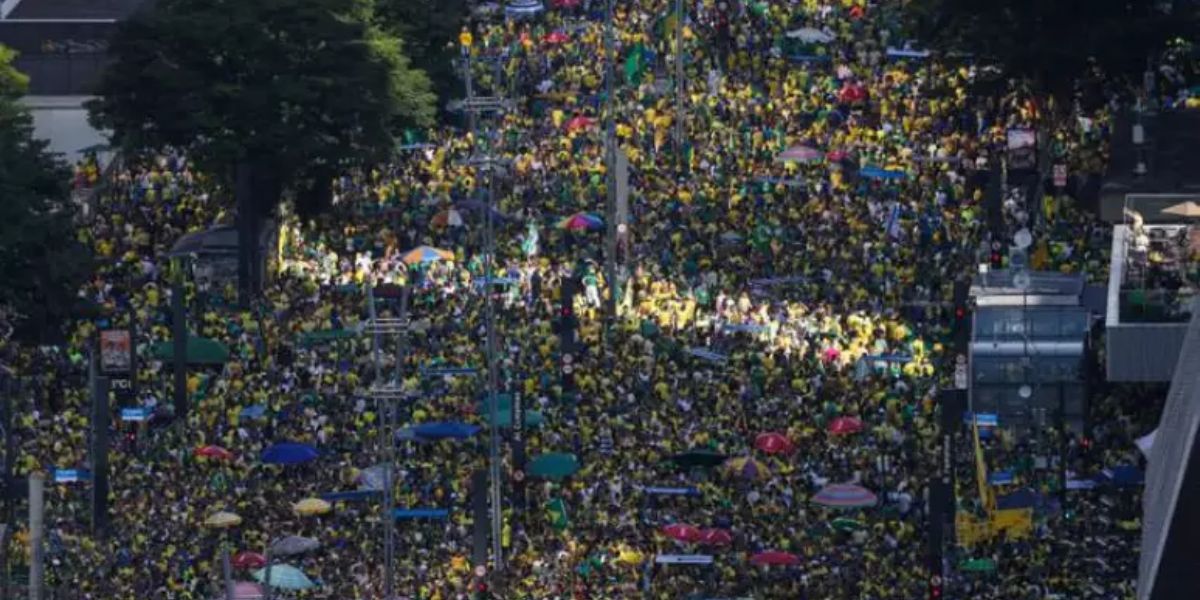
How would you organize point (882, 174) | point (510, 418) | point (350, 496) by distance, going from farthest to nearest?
point (882, 174) < point (510, 418) < point (350, 496)

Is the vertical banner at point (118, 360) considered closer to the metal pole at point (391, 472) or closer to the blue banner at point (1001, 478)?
the metal pole at point (391, 472)

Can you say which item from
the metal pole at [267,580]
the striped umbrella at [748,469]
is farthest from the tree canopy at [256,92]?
the metal pole at [267,580]

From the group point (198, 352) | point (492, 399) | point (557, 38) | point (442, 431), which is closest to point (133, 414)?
point (198, 352)

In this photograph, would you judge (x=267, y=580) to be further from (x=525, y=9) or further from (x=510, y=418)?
(x=525, y=9)

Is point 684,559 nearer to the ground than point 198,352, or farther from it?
nearer to the ground

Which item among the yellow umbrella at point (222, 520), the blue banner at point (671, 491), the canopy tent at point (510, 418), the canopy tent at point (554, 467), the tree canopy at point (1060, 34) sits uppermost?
the tree canopy at point (1060, 34)

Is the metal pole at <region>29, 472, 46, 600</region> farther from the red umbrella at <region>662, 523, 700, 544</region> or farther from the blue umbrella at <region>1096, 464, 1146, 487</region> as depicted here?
the blue umbrella at <region>1096, 464, 1146, 487</region>

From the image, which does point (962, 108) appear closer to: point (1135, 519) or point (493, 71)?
point (493, 71)
